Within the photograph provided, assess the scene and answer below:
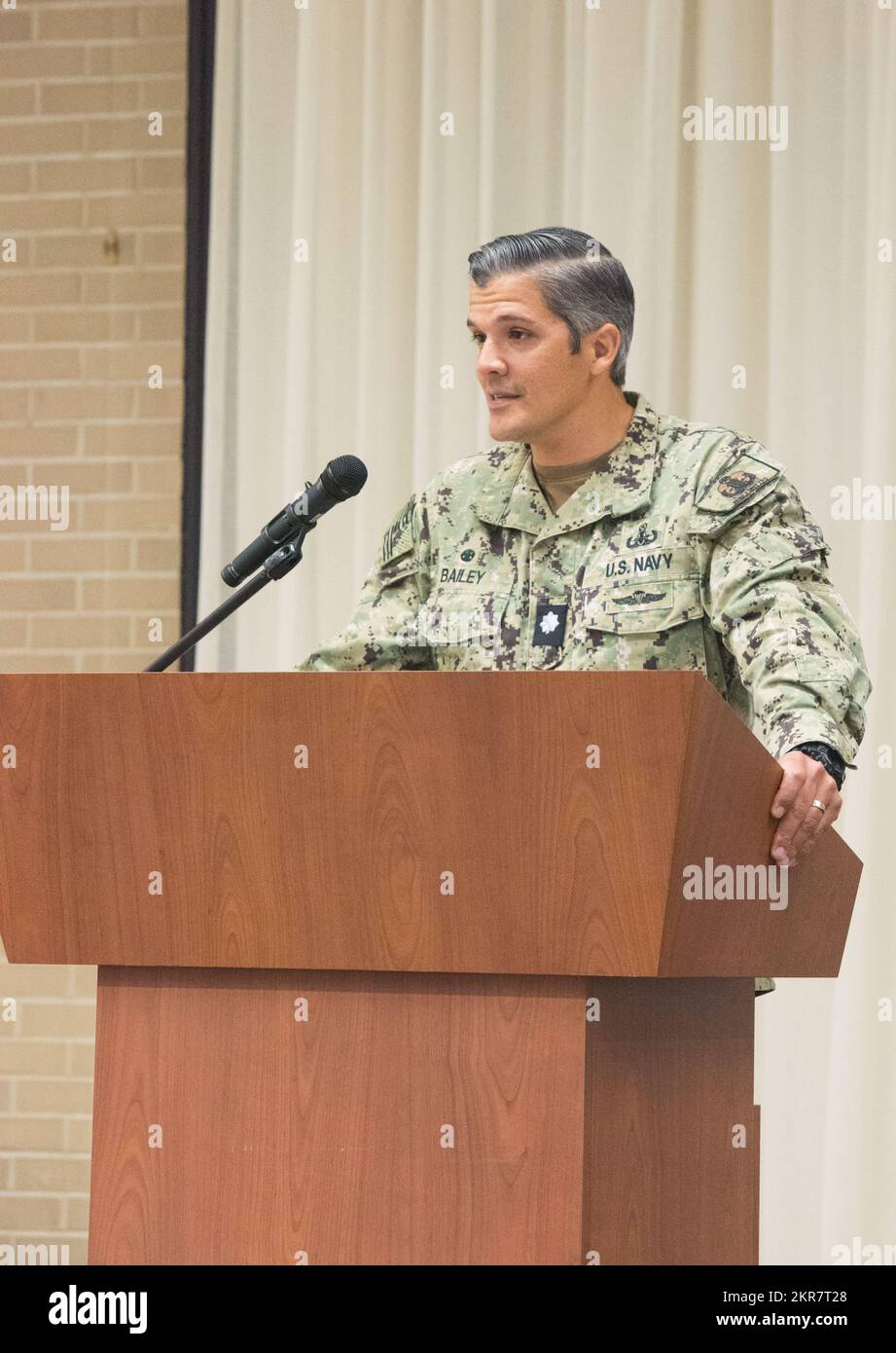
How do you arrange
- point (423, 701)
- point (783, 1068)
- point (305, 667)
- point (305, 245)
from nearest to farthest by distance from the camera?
point (423, 701)
point (305, 667)
point (783, 1068)
point (305, 245)

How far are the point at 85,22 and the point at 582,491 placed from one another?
2.28m

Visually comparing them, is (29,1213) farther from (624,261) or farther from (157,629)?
(624,261)

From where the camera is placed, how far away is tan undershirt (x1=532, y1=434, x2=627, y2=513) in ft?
6.93

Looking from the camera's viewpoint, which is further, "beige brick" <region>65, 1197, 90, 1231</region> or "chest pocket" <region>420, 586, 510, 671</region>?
"beige brick" <region>65, 1197, 90, 1231</region>

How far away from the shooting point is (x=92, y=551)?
3.70 meters

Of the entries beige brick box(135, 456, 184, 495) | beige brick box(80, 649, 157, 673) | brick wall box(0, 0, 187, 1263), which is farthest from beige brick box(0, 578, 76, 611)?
beige brick box(135, 456, 184, 495)

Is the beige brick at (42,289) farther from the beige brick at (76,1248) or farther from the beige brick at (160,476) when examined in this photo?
the beige brick at (76,1248)

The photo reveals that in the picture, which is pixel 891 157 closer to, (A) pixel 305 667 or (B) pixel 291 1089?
(A) pixel 305 667

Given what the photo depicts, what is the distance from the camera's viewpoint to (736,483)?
1978 mm

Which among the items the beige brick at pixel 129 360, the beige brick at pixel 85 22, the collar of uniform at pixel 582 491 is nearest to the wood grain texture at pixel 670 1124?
the collar of uniform at pixel 582 491

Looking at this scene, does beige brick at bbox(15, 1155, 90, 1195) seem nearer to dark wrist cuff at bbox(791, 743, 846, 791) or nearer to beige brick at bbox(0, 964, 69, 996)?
beige brick at bbox(0, 964, 69, 996)

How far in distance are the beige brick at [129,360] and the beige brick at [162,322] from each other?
0.07 ft
